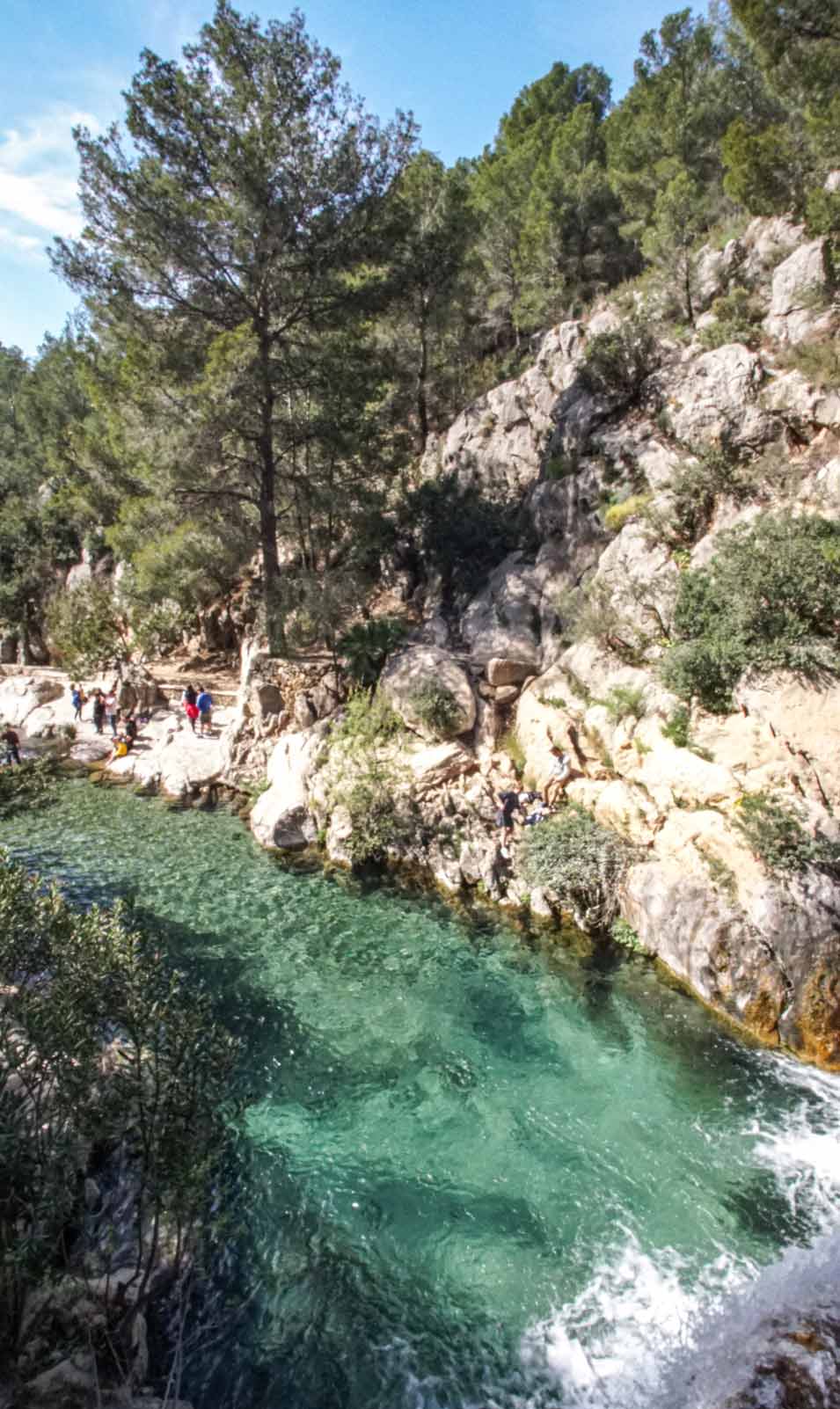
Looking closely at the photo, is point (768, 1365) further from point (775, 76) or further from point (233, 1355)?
point (775, 76)

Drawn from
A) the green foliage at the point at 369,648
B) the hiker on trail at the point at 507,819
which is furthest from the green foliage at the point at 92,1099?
the green foliage at the point at 369,648

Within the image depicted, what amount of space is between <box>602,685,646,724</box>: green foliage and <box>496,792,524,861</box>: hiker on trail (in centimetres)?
323

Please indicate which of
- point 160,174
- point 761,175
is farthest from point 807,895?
point 761,175

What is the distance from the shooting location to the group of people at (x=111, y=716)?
2367 cm

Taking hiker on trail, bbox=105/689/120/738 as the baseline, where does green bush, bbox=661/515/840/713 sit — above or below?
above

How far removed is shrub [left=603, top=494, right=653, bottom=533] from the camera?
68.4 feet

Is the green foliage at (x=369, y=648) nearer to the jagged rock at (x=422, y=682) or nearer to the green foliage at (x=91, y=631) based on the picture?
the jagged rock at (x=422, y=682)

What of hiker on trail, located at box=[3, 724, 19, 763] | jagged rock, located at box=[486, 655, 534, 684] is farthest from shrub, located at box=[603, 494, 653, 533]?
hiker on trail, located at box=[3, 724, 19, 763]

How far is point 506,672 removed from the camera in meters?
19.6

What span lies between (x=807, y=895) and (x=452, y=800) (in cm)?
778

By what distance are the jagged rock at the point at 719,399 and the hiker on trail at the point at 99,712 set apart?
2252 centimetres

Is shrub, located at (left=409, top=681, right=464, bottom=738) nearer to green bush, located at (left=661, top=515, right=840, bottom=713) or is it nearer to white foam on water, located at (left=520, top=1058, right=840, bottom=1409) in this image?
green bush, located at (left=661, top=515, right=840, bottom=713)

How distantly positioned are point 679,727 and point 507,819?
437cm

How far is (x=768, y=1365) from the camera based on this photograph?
6.66 m
